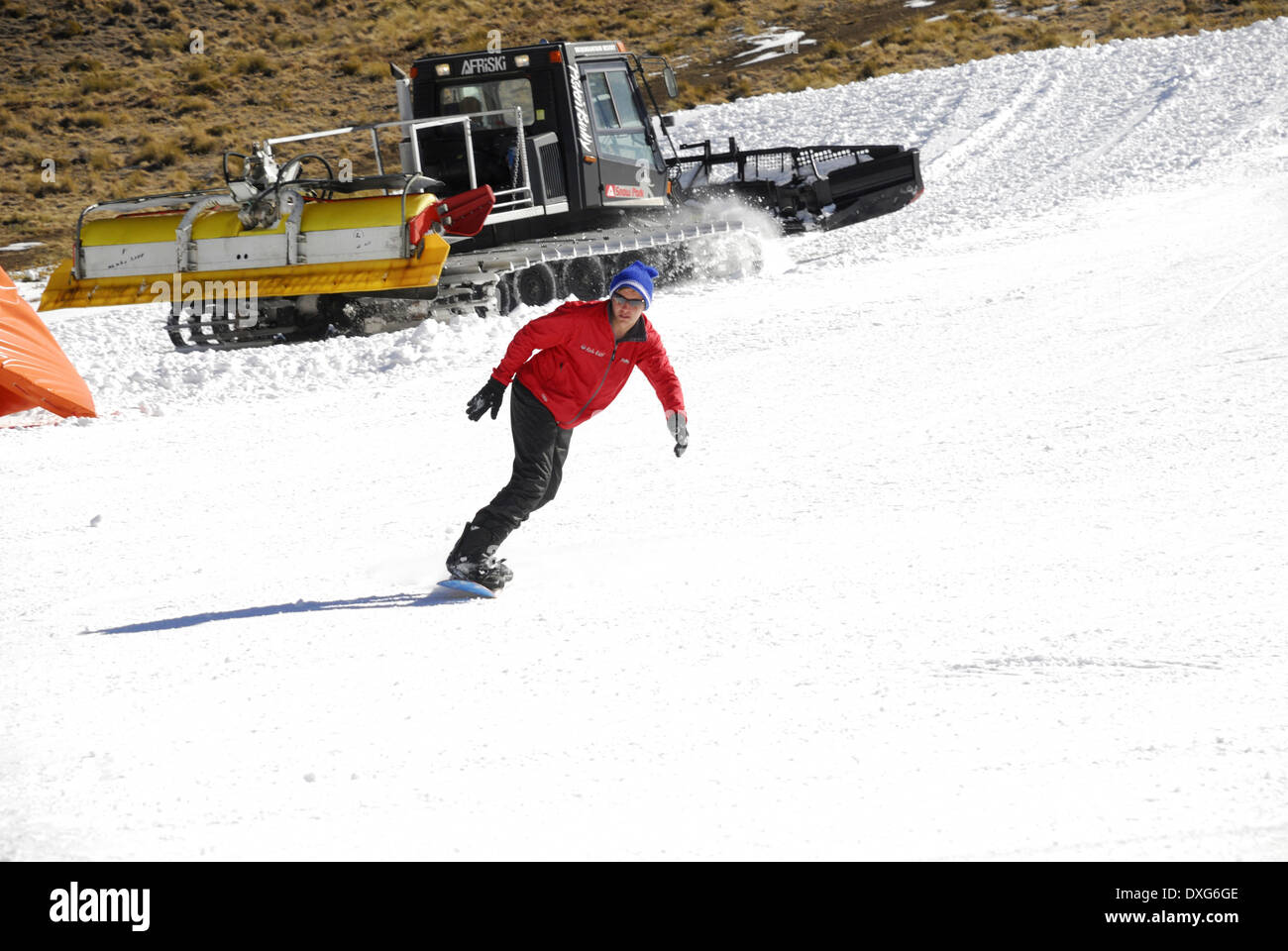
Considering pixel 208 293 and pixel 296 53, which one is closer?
pixel 208 293

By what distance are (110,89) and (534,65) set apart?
79.3ft

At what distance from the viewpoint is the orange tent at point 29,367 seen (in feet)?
21.4

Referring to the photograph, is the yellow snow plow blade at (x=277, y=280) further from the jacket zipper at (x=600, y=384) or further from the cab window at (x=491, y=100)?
the jacket zipper at (x=600, y=384)

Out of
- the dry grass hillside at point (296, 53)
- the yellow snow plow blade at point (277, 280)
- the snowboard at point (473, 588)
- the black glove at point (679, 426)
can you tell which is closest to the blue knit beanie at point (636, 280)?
the black glove at point (679, 426)

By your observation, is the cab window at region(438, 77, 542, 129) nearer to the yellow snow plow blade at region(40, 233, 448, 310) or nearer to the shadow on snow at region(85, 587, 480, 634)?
the yellow snow plow blade at region(40, 233, 448, 310)

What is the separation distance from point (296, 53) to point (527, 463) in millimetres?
34119

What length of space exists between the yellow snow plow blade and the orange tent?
2.66 meters

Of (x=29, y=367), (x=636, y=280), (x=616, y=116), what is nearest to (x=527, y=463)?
(x=636, y=280)

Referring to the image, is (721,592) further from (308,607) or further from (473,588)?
(308,607)

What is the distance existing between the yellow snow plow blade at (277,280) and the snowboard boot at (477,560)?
17.0 ft

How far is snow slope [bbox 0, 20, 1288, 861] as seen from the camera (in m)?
3.12

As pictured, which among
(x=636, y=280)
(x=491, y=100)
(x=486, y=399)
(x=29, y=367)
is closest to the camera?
(x=636, y=280)

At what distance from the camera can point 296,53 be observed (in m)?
35.5

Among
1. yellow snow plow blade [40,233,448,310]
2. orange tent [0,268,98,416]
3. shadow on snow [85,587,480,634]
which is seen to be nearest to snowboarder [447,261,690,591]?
shadow on snow [85,587,480,634]
